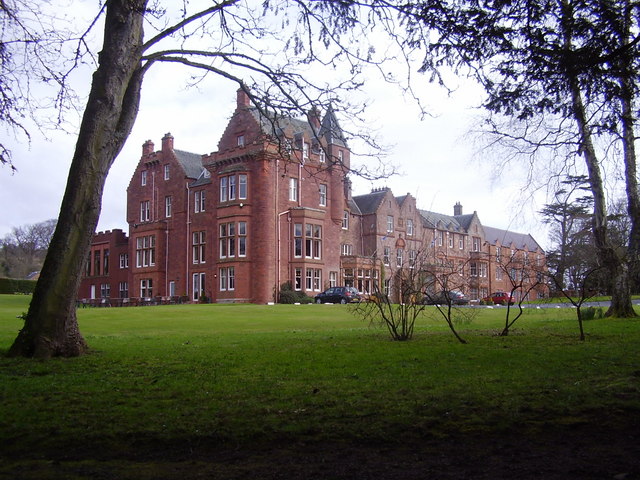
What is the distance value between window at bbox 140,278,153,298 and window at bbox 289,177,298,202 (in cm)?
1593

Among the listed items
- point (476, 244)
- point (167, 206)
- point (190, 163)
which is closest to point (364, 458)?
point (167, 206)

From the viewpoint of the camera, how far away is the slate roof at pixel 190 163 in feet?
176

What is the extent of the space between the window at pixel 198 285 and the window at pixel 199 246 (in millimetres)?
1266

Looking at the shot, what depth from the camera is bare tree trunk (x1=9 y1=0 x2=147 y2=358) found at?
10.1 m

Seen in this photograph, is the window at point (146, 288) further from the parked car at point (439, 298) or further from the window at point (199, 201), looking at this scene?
the parked car at point (439, 298)

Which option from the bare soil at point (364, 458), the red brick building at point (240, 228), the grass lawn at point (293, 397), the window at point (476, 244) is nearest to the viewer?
the bare soil at point (364, 458)

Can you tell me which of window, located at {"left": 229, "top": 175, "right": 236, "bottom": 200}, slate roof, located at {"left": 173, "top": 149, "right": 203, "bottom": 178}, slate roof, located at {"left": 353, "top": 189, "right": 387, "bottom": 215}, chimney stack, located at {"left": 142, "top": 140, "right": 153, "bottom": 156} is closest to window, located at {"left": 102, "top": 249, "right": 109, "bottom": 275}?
chimney stack, located at {"left": 142, "top": 140, "right": 153, "bottom": 156}

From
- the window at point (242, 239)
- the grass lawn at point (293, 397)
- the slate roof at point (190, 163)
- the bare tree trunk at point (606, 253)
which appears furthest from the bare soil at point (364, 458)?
the slate roof at point (190, 163)

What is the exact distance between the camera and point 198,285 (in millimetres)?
49594

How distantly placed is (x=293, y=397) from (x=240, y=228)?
3994 cm

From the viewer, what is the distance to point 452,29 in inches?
371

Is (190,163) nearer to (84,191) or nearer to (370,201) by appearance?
(370,201)

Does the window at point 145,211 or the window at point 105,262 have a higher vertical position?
the window at point 145,211

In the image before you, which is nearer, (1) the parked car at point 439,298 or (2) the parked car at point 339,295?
(1) the parked car at point 439,298
